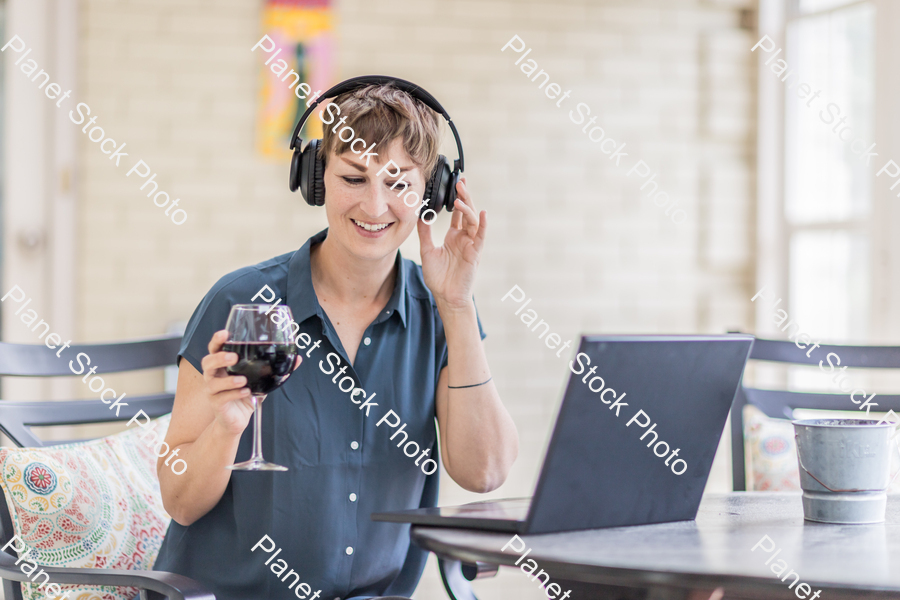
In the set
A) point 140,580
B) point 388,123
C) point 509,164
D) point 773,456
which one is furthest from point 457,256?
point 509,164

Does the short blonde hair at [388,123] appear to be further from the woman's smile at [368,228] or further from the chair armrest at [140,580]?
the chair armrest at [140,580]

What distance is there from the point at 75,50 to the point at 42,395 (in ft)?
4.00

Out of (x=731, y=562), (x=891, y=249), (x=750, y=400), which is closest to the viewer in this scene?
(x=731, y=562)

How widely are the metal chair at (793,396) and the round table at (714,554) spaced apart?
2.52 ft

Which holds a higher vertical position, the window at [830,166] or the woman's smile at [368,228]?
the window at [830,166]

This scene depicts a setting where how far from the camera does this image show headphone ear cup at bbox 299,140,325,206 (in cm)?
158

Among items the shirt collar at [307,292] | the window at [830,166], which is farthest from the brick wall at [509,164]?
the shirt collar at [307,292]

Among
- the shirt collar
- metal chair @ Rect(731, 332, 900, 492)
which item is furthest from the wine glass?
metal chair @ Rect(731, 332, 900, 492)

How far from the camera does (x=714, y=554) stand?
96 centimetres

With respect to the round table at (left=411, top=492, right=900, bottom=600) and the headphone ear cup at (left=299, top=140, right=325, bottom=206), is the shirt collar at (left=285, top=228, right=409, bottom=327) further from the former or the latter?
the round table at (left=411, top=492, right=900, bottom=600)

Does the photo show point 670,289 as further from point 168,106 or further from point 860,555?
point 860,555

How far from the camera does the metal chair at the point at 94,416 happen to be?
1.24m

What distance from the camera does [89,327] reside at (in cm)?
302

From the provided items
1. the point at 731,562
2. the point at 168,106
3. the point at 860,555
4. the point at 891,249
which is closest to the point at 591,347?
the point at 731,562
